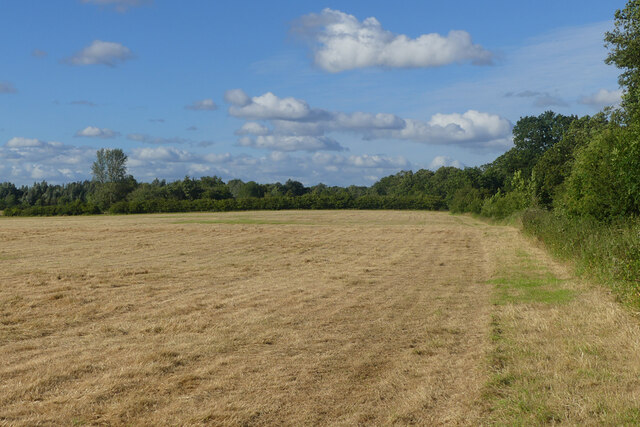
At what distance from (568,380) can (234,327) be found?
17.3ft

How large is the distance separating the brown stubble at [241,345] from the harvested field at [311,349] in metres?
0.03

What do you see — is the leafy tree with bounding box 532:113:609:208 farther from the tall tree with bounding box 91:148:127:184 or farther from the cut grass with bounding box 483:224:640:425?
the tall tree with bounding box 91:148:127:184

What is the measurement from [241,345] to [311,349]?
1068 mm

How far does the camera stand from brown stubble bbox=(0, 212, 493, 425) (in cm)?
552

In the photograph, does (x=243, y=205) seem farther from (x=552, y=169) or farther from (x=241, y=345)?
(x=241, y=345)

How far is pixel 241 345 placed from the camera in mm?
8008

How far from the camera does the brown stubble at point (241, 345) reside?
18.1 ft

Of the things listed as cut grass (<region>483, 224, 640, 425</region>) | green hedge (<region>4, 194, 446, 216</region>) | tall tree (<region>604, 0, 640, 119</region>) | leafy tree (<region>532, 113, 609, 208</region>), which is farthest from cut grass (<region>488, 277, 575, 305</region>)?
green hedge (<region>4, 194, 446, 216</region>)

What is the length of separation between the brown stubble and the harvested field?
3 cm

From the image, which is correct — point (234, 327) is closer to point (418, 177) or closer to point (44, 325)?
point (44, 325)

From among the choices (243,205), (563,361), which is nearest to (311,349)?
(563,361)

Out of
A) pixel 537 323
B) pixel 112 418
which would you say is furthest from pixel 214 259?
pixel 112 418

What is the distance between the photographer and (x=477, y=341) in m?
8.27

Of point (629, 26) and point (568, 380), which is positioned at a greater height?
point (629, 26)
